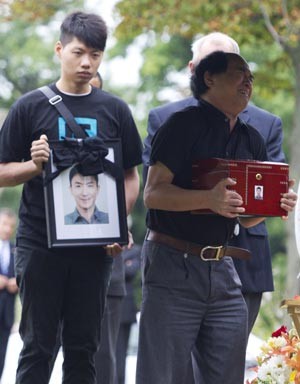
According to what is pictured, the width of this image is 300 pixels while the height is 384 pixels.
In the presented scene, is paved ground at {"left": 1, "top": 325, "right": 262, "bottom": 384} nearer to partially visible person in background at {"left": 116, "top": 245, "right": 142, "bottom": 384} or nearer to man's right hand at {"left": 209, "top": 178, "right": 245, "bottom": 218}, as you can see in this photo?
partially visible person in background at {"left": 116, "top": 245, "right": 142, "bottom": 384}

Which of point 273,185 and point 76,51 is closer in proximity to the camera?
point 273,185

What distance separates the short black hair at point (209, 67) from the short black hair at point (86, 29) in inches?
29.4

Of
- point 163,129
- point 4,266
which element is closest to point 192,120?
point 163,129

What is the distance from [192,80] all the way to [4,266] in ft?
27.0

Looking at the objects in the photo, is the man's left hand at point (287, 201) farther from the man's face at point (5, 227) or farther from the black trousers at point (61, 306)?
the man's face at point (5, 227)

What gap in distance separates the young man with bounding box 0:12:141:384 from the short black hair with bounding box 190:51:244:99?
2.27 feet

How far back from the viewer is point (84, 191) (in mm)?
6992

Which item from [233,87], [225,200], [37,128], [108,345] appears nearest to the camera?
[225,200]

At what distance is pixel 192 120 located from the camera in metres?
6.46

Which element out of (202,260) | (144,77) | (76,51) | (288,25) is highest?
(144,77)

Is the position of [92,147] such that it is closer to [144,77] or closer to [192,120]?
[192,120]

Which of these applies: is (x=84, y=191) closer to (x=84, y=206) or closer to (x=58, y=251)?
(x=84, y=206)

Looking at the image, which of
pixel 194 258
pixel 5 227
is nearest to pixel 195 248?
pixel 194 258

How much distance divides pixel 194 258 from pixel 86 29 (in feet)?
4.95
